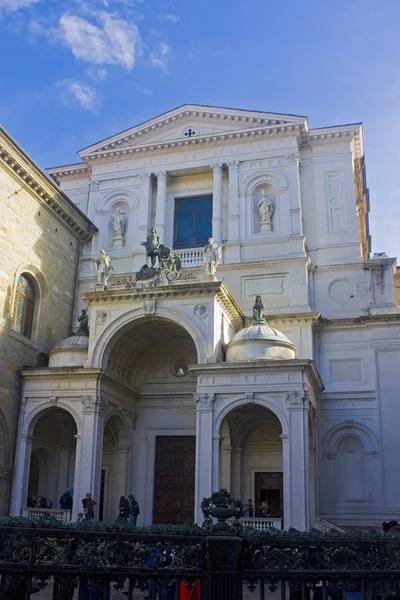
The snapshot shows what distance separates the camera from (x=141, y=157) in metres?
27.9

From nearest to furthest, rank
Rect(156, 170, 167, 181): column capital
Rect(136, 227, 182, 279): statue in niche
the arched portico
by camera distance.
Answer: the arched portico < Rect(136, 227, 182, 279): statue in niche < Rect(156, 170, 167, 181): column capital

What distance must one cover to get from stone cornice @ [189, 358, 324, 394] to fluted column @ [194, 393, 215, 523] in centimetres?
73

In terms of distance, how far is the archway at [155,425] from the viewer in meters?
22.2

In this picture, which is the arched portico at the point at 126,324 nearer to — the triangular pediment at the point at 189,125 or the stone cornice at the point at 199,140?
the stone cornice at the point at 199,140

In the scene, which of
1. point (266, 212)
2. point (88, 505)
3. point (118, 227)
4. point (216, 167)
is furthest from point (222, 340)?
point (216, 167)

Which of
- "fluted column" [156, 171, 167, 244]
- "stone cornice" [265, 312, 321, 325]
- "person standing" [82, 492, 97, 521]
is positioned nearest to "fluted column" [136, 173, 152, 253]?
"fluted column" [156, 171, 167, 244]

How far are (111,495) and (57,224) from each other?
10.7 metres

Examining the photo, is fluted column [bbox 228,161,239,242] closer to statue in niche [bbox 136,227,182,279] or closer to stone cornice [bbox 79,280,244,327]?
statue in niche [bbox 136,227,182,279]

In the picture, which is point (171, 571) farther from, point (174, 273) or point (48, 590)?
point (174, 273)

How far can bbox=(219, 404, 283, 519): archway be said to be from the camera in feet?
72.1

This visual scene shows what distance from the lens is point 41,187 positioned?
2350cm

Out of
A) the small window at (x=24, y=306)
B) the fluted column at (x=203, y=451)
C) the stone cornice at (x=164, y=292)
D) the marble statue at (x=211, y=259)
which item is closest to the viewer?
the fluted column at (x=203, y=451)

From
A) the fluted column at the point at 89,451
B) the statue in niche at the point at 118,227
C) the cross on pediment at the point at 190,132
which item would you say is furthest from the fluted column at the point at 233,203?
the fluted column at the point at 89,451

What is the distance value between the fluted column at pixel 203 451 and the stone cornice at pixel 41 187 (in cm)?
1017
